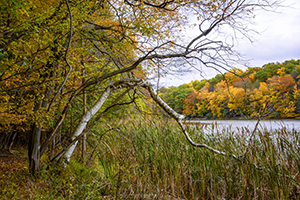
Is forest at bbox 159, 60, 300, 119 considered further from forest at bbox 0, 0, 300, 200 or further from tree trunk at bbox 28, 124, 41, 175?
tree trunk at bbox 28, 124, 41, 175

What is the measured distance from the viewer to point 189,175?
3.19 meters

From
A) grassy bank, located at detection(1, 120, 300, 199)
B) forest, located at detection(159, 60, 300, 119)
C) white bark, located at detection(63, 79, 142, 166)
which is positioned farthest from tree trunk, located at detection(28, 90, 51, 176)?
forest, located at detection(159, 60, 300, 119)

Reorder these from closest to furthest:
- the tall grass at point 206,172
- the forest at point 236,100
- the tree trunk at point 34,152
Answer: the forest at point 236,100, the tall grass at point 206,172, the tree trunk at point 34,152

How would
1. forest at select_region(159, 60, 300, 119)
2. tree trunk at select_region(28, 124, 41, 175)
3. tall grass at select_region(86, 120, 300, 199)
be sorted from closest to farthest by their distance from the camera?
forest at select_region(159, 60, 300, 119) < tall grass at select_region(86, 120, 300, 199) < tree trunk at select_region(28, 124, 41, 175)

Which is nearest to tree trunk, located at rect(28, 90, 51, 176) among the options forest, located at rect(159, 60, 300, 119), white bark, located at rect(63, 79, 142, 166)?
white bark, located at rect(63, 79, 142, 166)

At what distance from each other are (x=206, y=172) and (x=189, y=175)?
0.28m

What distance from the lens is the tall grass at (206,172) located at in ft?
8.83

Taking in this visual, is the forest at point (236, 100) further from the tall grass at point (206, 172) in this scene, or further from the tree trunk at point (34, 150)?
the tree trunk at point (34, 150)

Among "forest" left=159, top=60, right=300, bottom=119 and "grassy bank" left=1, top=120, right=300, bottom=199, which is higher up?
"forest" left=159, top=60, right=300, bottom=119

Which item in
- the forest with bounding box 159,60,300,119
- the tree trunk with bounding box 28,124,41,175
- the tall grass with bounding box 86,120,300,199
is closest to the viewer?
the forest with bounding box 159,60,300,119

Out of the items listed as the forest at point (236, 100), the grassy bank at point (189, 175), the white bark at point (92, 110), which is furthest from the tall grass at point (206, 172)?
the white bark at point (92, 110)

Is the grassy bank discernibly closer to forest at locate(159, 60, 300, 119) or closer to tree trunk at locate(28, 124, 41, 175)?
tree trunk at locate(28, 124, 41, 175)

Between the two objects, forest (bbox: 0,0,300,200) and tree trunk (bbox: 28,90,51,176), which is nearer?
forest (bbox: 0,0,300,200)

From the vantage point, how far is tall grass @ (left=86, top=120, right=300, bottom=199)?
8.83 ft
